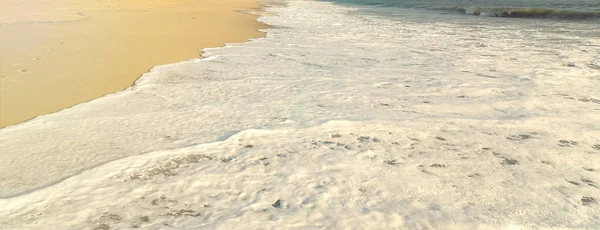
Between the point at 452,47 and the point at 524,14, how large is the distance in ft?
31.8

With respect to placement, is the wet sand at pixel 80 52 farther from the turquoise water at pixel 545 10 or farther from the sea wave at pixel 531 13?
the turquoise water at pixel 545 10

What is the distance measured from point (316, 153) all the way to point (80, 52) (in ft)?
14.8

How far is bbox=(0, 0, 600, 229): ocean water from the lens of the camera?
1794 mm

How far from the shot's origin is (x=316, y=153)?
243cm

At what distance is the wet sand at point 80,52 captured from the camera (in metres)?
3.66

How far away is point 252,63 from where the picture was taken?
5.16 metres

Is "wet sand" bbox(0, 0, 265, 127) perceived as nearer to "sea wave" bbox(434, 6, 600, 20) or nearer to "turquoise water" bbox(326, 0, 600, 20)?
"sea wave" bbox(434, 6, 600, 20)

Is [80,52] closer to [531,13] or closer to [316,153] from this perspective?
[316,153]

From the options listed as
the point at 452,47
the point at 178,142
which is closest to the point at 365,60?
the point at 452,47

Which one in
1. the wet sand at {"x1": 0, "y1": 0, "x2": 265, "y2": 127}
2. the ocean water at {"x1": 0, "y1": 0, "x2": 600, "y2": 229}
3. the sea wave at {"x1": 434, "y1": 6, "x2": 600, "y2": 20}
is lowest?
the ocean water at {"x1": 0, "y1": 0, "x2": 600, "y2": 229}

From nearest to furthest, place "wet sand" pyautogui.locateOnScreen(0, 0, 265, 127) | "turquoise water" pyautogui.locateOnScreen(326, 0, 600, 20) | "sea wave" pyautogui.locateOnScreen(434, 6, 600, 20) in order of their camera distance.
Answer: "wet sand" pyautogui.locateOnScreen(0, 0, 265, 127)
"sea wave" pyautogui.locateOnScreen(434, 6, 600, 20)
"turquoise water" pyautogui.locateOnScreen(326, 0, 600, 20)

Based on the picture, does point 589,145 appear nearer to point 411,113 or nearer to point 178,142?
point 411,113

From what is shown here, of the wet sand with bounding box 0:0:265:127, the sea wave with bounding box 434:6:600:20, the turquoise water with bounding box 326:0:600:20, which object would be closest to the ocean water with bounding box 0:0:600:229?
the wet sand with bounding box 0:0:265:127

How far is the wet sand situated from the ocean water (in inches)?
15.6
